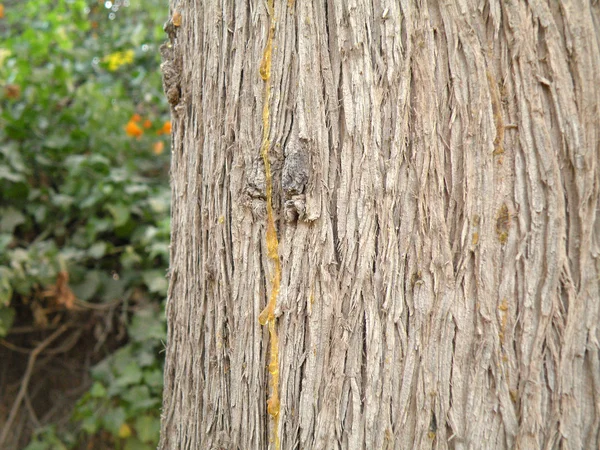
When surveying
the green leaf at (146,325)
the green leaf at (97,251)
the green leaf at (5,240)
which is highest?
the green leaf at (5,240)

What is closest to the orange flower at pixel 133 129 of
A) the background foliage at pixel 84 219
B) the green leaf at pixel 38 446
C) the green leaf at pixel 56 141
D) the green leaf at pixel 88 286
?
the background foliage at pixel 84 219

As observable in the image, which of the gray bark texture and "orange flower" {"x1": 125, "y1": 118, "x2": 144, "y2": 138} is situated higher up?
"orange flower" {"x1": 125, "y1": 118, "x2": 144, "y2": 138}

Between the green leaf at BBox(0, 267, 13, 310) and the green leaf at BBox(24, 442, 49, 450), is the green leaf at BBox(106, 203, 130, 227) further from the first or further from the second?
the green leaf at BBox(24, 442, 49, 450)

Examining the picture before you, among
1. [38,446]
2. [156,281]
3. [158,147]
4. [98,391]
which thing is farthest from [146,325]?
[158,147]

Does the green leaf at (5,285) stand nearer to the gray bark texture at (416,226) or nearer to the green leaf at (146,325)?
the green leaf at (146,325)

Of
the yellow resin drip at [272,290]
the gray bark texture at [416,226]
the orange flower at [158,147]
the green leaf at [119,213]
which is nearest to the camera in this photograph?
the gray bark texture at [416,226]

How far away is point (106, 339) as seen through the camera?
3.29 meters

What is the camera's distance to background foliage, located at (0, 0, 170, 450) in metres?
2.82

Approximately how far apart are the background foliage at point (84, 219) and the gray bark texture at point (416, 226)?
1740 mm

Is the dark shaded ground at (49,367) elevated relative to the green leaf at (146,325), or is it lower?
lower

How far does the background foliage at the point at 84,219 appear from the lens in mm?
2822

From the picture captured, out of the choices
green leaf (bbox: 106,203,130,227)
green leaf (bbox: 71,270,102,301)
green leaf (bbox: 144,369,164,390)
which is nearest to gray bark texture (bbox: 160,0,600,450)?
green leaf (bbox: 144,369,164,390)

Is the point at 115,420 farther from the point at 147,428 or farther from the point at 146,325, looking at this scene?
the point at 146,325

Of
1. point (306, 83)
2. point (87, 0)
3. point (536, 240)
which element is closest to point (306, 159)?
point (306, 83)
